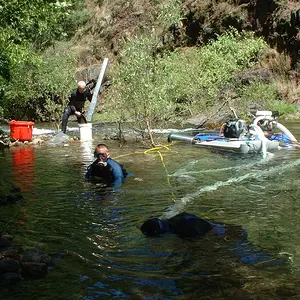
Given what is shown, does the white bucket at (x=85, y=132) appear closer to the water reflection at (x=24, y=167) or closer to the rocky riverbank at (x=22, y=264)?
the water reflection at (x=24, y=167)

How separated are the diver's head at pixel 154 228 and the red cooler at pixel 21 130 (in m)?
10.6

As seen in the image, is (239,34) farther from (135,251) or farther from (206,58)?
(135,251)

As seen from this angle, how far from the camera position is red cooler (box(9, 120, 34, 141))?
51.6 ft

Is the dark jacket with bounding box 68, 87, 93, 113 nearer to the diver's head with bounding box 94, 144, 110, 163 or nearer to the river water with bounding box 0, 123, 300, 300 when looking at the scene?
the river water with bounding box 0, 123, 300, 300

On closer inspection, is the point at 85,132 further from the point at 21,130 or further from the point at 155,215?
the point at 155,215

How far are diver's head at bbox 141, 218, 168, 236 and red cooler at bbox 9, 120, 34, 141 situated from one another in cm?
1063

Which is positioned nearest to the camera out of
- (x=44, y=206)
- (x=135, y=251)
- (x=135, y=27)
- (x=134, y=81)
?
(x=135, y=251)

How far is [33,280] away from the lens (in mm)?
4383

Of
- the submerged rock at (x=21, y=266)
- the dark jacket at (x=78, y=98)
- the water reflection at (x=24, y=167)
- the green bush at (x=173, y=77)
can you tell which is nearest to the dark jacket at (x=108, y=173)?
the water reflection at (x=24, y=167)

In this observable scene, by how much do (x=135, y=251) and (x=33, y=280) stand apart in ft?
3.96

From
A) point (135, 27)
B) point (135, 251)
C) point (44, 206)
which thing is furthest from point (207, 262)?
point (135, 27)

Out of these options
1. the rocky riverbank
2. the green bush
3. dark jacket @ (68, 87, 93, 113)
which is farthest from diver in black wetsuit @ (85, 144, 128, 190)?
dark jacket @ (68, 87, 93, 113)

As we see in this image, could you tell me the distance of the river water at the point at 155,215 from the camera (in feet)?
14.1

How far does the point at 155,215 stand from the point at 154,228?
934 mm
